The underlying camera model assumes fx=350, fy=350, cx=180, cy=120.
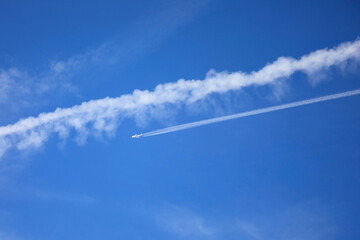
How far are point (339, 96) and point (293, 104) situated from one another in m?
5.21

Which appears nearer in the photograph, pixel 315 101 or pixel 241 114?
pixel 315 101

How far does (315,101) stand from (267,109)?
5.70m

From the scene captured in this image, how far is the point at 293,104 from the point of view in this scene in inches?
1687

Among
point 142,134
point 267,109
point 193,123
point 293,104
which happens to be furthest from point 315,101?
point 142,134

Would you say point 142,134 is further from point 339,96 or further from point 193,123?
point 339,96

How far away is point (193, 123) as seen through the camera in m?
46.9

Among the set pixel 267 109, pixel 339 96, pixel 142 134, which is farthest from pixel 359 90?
pixel 142 134

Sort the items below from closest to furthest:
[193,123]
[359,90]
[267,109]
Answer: [359,90] < [267,109] < [193,123]

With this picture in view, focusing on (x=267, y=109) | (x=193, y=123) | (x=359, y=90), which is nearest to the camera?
(x=359, y=90)

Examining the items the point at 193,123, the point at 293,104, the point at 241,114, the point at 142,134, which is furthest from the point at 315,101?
the point at 142,134

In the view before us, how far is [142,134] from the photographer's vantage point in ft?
159

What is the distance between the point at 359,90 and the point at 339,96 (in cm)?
225

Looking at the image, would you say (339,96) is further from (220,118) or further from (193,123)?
(193,123)

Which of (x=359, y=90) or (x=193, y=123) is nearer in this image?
(x=359, y=90)
